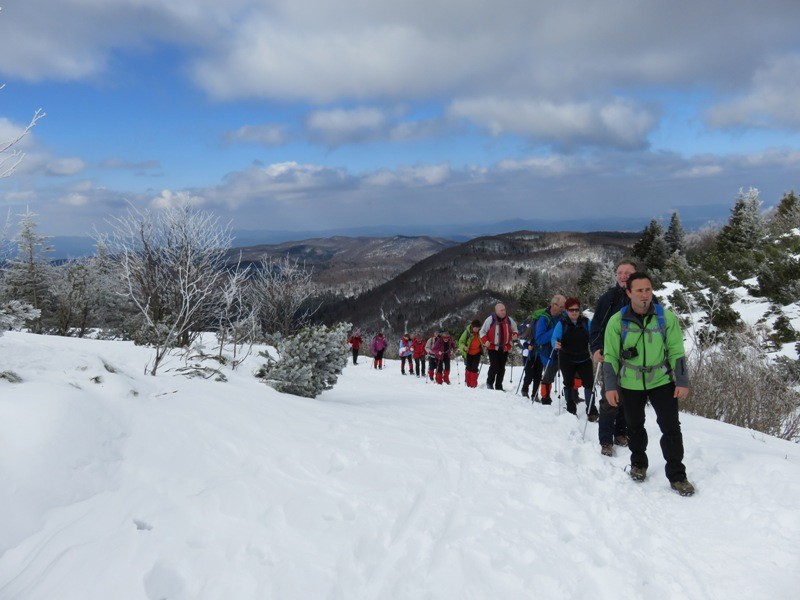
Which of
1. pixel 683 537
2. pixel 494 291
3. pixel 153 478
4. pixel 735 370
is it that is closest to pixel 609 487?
pixel 683 537

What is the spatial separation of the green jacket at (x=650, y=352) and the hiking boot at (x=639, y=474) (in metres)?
0.82

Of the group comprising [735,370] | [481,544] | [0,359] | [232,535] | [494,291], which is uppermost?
[0,359]

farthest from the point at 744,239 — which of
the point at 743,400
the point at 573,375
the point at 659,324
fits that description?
the point at 659,324

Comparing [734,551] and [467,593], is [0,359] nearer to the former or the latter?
[467,593]

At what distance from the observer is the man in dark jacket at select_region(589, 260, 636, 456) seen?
198 inches

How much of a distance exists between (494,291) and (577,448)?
134461 millimetres

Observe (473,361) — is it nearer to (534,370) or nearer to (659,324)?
(534,370)

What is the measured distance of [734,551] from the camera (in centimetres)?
320

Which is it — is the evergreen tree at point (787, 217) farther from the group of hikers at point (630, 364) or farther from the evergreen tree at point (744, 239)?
the group of hikers at point (630, 364)

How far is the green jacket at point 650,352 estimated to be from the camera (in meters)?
4.11

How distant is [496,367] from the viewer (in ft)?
32.7

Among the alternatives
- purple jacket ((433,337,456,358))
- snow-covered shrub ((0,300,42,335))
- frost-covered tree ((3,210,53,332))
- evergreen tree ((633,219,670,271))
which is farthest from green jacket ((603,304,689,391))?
evergreen tree ((633,219,670,271))

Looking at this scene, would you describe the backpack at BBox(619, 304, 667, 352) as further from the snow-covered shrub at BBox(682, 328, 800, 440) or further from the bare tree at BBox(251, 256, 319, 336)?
the bare tree at BBox(251, 256, 319, 336)

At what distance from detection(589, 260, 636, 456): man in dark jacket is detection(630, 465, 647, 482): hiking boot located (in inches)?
21.9
